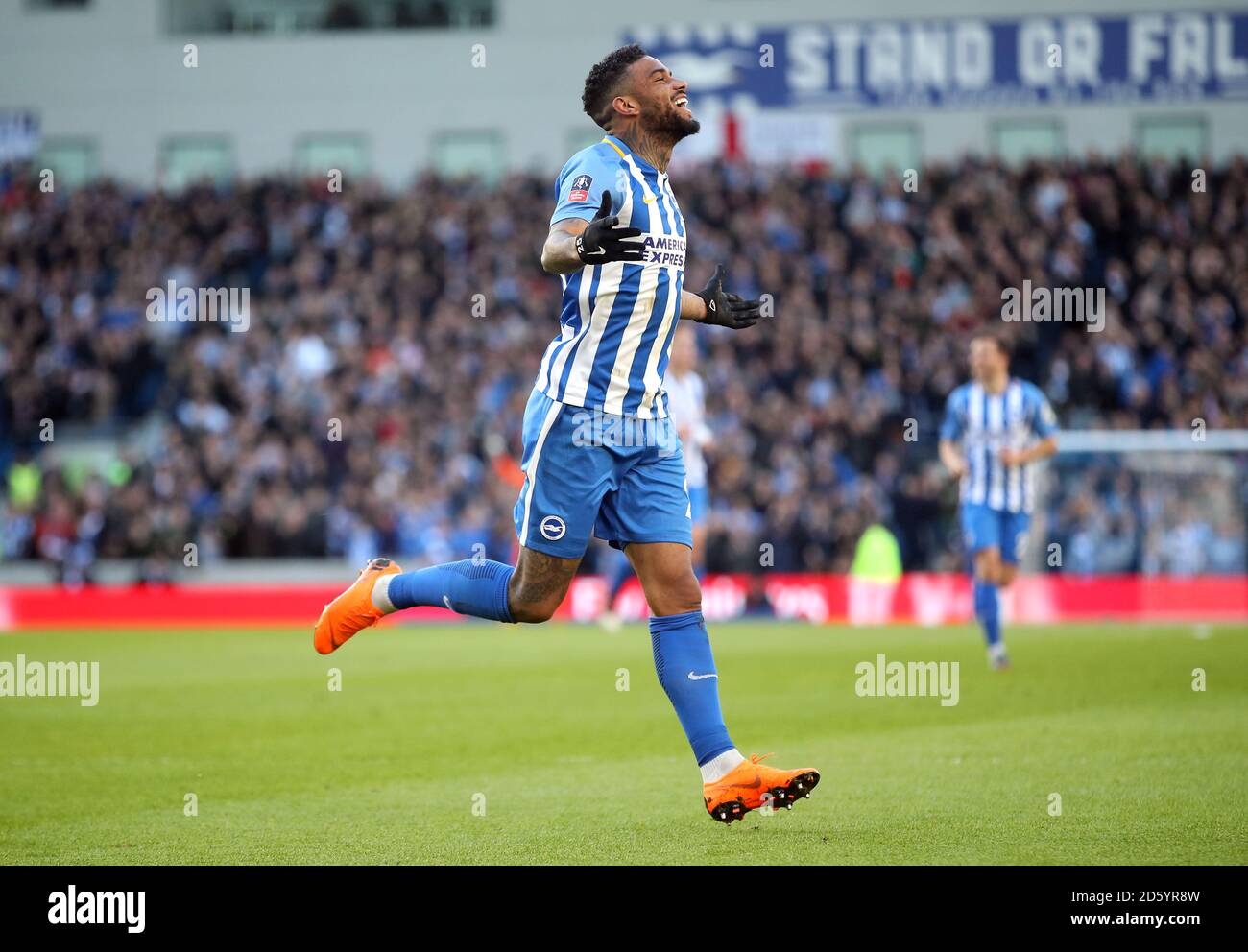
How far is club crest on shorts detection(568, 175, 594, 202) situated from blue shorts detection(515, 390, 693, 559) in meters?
0.77

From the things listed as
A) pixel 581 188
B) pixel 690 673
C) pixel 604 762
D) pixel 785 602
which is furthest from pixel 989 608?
pixel 785 602

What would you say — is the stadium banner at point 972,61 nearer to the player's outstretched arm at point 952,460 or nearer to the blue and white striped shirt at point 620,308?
the player's outstretched arm at point 952,460

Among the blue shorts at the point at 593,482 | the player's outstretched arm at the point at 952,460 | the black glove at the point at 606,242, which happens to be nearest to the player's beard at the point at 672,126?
the black glove at the point at 606,242

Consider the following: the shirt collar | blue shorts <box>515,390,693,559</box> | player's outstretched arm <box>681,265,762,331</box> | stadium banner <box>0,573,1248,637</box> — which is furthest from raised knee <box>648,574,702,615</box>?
stadium banner <box>0,573,1248,637</box>

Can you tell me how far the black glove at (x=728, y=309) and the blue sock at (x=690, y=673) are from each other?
4.08 ft

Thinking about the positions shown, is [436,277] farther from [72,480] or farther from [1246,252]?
[1246,252]

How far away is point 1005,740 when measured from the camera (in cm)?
870

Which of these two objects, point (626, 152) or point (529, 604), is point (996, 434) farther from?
point (529, 604)

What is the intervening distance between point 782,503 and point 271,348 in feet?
30.8

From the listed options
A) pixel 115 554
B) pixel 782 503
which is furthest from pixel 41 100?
pixel 782 503

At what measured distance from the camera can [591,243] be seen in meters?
5.58

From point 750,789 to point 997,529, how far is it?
7638 millimetres

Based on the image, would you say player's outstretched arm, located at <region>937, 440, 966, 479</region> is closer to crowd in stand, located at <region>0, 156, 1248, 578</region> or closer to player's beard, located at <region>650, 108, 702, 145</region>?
player's beard, located at <region>650, 108, 702, 145</region>

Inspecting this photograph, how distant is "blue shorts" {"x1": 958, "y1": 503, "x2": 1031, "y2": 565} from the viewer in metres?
12.9
